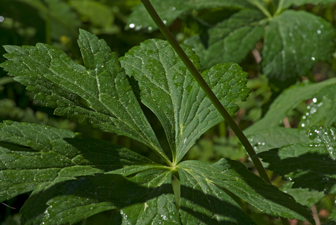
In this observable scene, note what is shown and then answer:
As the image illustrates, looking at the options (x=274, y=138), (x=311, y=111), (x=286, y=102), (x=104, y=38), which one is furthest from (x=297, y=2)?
(x=104, y=38)

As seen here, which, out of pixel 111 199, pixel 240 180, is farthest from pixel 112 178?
pixel 240 180

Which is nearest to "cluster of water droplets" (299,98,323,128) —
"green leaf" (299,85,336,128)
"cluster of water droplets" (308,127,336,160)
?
"green leaf" (299,85,336,128)

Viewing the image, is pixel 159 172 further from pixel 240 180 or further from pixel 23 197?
pixel 23 197

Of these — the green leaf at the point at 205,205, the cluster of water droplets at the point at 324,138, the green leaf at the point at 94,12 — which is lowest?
the green leaf at the point at 205,205

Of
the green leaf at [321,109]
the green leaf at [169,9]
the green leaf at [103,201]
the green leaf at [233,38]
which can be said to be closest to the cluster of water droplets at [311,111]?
the green leaf at [321,109]

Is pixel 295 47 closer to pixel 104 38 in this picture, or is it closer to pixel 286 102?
pixel 286 102

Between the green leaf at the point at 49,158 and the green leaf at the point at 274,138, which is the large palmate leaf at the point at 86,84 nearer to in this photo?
the green leaf at the point at 49,158

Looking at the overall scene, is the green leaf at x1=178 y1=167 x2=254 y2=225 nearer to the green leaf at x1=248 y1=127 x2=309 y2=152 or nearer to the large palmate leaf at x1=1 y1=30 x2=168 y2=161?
the large palmate leaf at x1=1 y1=30 x2=168 y2=161

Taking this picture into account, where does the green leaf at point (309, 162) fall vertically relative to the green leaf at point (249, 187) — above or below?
above
